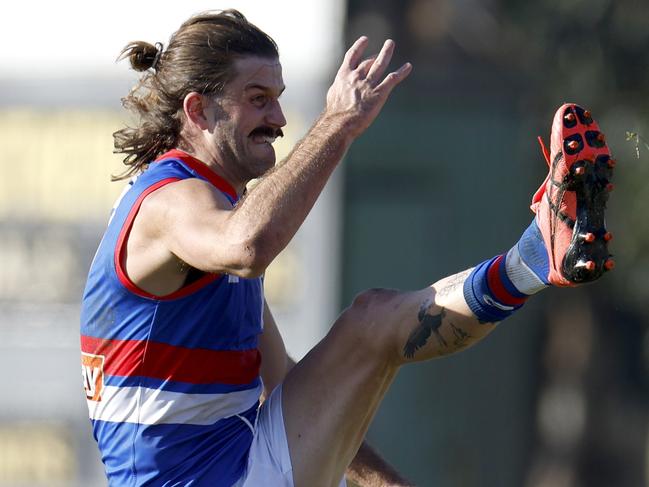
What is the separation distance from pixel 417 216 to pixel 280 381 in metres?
6.00

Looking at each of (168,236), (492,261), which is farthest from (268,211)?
(492,261)

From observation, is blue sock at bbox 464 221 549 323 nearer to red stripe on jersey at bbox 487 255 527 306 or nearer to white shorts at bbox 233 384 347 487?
red stripe on jersey at bbox 487 255 527 306

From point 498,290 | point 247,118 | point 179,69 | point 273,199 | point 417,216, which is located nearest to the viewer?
point 273,199

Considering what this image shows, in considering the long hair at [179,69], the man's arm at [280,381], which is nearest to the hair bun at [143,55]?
the long hair at [179,69]

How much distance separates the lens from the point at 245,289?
496 cm

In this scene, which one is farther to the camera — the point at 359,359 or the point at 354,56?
the point at 359,359

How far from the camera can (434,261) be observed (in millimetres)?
11305

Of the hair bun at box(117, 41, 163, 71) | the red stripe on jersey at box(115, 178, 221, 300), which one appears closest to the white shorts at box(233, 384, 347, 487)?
the red stripe on jersey at box(115, 178, 221, 300)

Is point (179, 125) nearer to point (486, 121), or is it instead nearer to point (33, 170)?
point (33, 170)

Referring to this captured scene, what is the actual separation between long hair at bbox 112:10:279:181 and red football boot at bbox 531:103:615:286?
1176 millimetres

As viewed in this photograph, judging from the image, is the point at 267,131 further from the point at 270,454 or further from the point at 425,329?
the point at 270,454

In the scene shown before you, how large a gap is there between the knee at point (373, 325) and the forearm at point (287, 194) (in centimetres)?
50

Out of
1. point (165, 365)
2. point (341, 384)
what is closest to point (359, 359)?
point (341, 384)

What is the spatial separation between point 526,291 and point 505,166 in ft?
23.0
